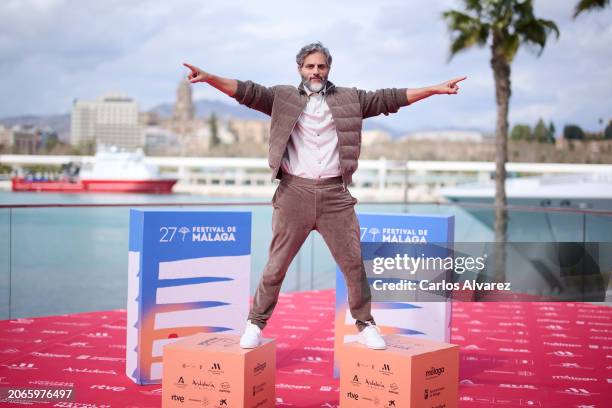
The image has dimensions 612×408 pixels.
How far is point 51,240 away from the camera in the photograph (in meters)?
7.02

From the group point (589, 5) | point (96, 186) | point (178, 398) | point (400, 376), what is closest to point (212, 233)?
point (178, 398)

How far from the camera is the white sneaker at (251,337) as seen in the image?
9.12 ft

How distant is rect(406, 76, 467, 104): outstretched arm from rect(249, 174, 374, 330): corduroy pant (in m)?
0.52

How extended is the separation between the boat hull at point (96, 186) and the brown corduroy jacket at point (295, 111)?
105ft

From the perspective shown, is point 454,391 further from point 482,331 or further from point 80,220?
point 80,220

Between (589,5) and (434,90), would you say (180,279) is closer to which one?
(434,90)

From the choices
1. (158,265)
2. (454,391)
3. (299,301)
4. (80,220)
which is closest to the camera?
(454,391)

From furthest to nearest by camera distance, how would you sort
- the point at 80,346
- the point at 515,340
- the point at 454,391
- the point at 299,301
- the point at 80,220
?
1. the point at 80,220
2. the point at 299,301
3. the point at 515,340
4. the point at 80,346
5. the point at 454,391

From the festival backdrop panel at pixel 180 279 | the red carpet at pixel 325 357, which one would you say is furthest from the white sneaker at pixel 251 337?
the festival backdrop panel at pixel 180 279

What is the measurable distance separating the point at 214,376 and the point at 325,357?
1622mm

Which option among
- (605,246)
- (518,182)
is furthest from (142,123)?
(605,246)

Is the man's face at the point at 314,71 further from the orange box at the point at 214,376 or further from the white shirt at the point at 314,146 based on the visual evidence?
the orange box at the point at 214,376

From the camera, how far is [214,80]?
2.72 meters

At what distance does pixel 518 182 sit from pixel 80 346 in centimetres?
1723
